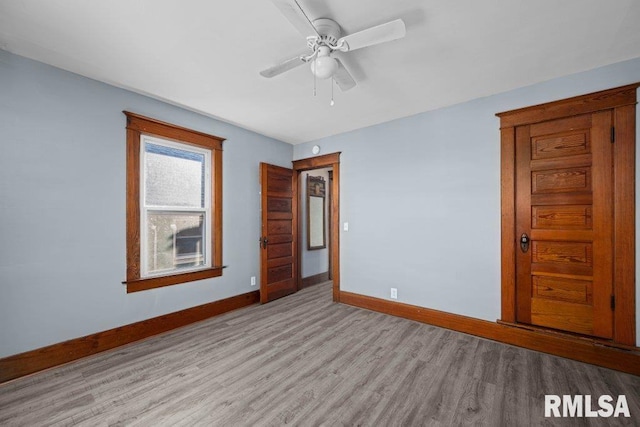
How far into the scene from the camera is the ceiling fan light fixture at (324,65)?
70.5 inches

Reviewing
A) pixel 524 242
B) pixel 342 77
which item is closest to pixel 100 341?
pixel 342 77

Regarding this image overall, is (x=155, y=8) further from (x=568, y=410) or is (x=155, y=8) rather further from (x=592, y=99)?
(x=568, y=410)

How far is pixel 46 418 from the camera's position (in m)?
1.74

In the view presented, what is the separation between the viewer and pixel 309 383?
2.08 metres

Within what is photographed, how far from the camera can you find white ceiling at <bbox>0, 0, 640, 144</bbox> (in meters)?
1.71

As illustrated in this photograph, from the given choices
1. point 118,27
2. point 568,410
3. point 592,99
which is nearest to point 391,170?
point 592,99

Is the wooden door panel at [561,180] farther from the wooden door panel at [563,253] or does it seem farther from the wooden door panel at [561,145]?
the wooden door panel at [563,253]

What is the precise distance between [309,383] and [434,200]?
244 cm

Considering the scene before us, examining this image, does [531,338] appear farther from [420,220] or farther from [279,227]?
[279,227]

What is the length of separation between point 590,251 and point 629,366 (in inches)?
37.7

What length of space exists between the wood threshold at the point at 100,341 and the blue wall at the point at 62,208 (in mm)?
61

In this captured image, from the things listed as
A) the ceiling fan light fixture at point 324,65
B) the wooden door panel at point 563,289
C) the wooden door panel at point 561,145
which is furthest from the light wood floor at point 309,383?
the ceiling fan light fixture at point 324,65

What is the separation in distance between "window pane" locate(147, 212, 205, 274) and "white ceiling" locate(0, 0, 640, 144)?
4.68 ft

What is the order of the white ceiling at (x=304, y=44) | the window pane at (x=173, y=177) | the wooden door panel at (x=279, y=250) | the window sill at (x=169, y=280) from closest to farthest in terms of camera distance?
1. the white ceiling at (x=304, y=44)
2. the window sill at (x=169, y=280)
3. the window pane at (x=173, y=177)
4. the wooden door panel at (x=279, y=250)
